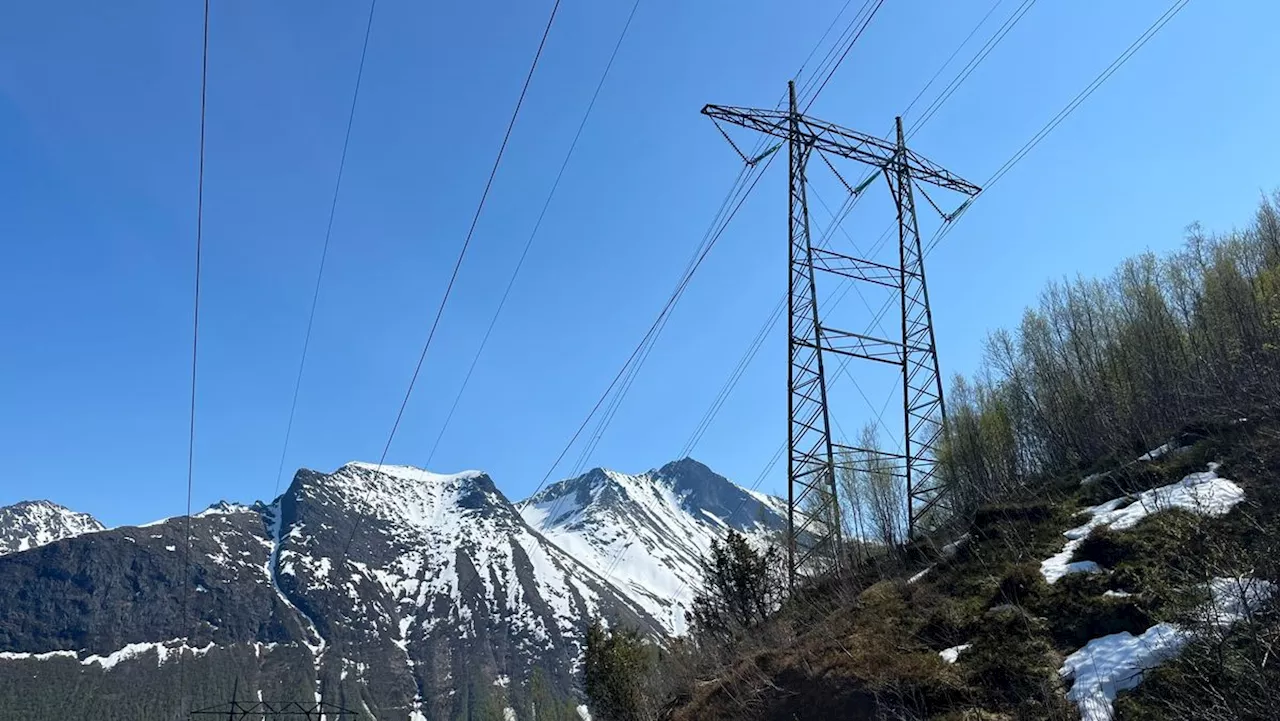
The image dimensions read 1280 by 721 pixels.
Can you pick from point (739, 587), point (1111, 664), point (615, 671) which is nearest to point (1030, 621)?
point (1111, 664)

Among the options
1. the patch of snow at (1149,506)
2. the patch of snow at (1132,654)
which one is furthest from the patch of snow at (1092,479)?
the patch of snow at (1132,654)

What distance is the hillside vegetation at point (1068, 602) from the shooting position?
12258 mm

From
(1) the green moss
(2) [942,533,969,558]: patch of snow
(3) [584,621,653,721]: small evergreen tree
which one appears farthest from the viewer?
(3) [584,621,653,721]: small evergreen tree

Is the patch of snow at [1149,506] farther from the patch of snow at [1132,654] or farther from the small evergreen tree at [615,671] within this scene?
A: the small evergreen tree at [615,671]

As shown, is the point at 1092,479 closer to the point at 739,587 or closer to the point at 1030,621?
the point at 1030,621

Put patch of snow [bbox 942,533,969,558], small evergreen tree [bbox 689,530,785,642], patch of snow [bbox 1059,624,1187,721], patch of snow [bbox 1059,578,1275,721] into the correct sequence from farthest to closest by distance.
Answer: small evergreen tree [bbox 689,530,785,642] → patch of snow [bbox 942,533,969,558] → patch of snow [bbox 1059,624,1187,721] → patch of snow [bbox 1059,578,1275,721]

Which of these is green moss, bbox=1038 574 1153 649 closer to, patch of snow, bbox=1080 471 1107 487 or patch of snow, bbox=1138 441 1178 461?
patch of snow, bbox=1080 471 1107 487

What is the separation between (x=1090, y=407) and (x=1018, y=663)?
29723 mm

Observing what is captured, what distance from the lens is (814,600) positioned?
2511 cm

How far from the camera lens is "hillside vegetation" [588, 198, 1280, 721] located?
1226cm

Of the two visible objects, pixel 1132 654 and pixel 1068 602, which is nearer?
pixel 1132 654

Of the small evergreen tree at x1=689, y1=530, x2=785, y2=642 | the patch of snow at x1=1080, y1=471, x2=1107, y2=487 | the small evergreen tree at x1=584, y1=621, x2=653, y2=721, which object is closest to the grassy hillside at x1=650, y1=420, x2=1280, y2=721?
the patch of snow at x1=1080, y1=471, x2=1107, y2=487

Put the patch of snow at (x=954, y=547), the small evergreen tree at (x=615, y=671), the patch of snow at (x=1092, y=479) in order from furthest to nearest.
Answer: the small evergreen tree at (x=615, y=671) < the patch of snow at (x=1092, y=479) < the patch of snow at (x=954, y=547)

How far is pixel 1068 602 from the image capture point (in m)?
16.2
